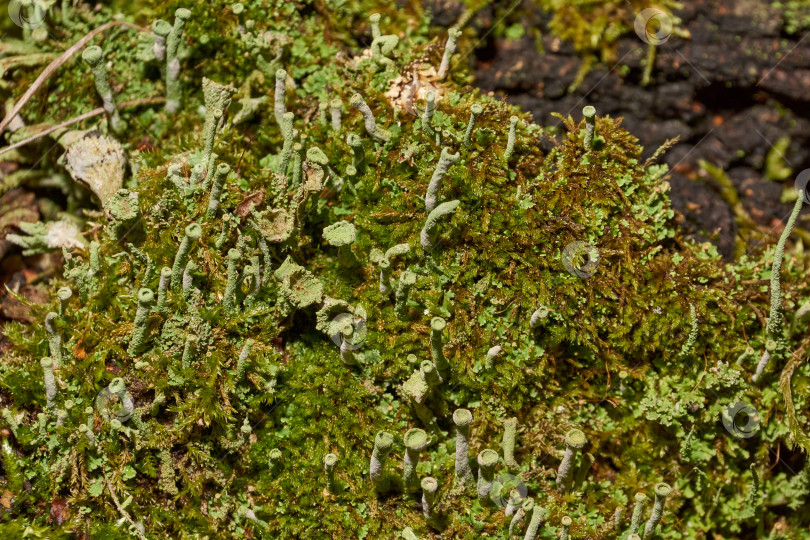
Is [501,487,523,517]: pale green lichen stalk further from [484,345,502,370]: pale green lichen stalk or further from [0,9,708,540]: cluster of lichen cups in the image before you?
[484,345,502,370]: pale green lichen stalk

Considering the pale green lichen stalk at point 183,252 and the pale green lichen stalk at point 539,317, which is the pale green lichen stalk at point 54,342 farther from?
the pale green lichen stalk at point 539,317

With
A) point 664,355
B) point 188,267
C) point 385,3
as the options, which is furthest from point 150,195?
point 664,355

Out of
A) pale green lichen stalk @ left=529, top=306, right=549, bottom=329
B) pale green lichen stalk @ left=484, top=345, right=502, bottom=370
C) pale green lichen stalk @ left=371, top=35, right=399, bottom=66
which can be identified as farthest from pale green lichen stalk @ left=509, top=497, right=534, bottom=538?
pale green lichen stalk @ left=371, top=35, right=399, bottom=66

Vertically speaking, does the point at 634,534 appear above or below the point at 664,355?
below

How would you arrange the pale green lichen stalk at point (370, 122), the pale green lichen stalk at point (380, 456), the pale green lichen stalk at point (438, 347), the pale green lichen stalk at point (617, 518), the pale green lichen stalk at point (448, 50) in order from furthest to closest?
the pale green lichen stalk at point (448, 50) → the pale green lichen stalk at point (370, 122) → the pale green lichen stalk at point (617, 518) → the pale green lichen stalk at point (438, 347) → the pale green lichen stalk at point (380, 456)

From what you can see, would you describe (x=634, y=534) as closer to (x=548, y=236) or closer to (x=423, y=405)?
(x=423, y=405)

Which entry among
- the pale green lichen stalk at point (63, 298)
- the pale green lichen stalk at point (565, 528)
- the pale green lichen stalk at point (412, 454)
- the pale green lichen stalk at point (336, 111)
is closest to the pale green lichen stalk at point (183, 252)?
the pale green lichen stalk at point (63, 298)

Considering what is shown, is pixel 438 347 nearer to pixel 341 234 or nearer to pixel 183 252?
pixel 341 234
